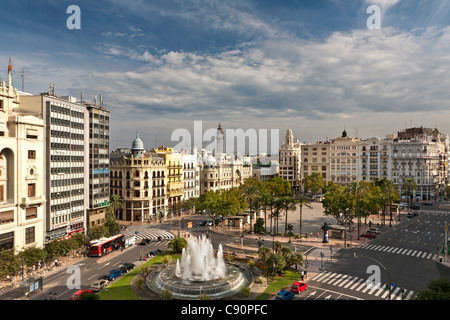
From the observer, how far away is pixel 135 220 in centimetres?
10569

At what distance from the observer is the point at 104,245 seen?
6825cm

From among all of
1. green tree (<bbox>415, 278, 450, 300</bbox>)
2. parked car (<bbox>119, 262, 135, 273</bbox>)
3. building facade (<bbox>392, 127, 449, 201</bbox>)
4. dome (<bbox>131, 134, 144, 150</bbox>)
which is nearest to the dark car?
parked car (<bbox>119, 262, 135, 273</bbox>)

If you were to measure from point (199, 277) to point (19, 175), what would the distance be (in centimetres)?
4218

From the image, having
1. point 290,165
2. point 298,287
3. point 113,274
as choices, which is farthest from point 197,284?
point 290,165

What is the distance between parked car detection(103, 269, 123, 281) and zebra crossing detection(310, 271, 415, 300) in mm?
31931

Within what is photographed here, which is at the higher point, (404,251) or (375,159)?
(375,159)

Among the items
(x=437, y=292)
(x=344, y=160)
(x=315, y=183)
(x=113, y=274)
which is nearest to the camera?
(x=437, y=292)

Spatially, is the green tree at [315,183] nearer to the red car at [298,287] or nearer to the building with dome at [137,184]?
the building with dome at [137,184]

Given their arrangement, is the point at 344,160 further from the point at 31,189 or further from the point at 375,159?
the point at 31,189

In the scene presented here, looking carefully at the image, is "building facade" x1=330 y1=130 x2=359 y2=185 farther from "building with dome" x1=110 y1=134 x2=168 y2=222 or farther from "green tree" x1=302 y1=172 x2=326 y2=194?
"building with dome" x1=110 y1=134 x2=168 y2=222

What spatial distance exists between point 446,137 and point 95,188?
8037 inches

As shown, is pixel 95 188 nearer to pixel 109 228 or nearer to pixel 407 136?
pixel 109 228

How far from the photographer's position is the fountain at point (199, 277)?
4409 cm
